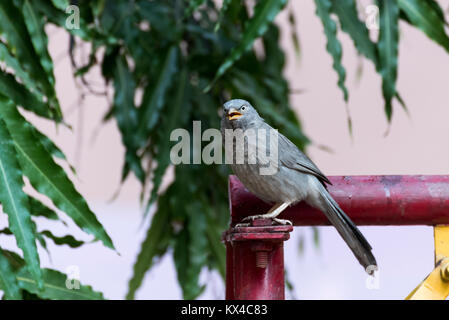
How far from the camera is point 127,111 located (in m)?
2.33

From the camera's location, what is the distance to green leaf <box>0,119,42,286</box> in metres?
1.25

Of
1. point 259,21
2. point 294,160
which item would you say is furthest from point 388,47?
point 294,160

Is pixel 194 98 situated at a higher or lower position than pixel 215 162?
higher

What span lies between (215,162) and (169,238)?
0.98 feet

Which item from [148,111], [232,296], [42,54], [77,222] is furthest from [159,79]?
[232,296]

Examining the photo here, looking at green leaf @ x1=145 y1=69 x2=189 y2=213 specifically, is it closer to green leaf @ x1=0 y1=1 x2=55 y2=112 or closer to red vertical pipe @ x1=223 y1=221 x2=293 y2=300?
green leaf @ x1=0 y1=1 x2=55 y2=112

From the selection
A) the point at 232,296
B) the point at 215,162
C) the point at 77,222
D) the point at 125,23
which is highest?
the point at 125,23

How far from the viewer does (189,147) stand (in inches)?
93.7

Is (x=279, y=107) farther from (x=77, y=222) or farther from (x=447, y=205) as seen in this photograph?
(x=447, y=205)

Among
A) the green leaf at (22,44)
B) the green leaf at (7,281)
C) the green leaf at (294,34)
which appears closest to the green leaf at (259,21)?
the green leaf at (22,44)

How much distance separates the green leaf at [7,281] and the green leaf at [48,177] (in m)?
0.14

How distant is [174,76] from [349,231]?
1.31 metres

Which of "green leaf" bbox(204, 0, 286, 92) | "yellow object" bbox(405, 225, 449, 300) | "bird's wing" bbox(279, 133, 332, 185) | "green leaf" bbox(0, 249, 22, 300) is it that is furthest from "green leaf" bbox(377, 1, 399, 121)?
"green leaf" bbox(0, 249, 22, 300)

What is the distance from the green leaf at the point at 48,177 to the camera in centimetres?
136
